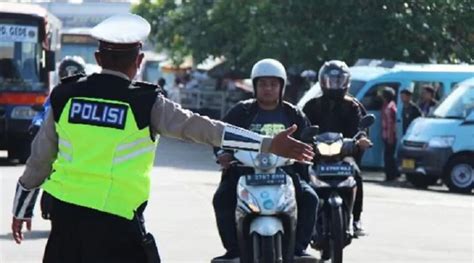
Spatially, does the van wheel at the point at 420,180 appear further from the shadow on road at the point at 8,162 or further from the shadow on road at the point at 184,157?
the shadow on road at the point at 8,162

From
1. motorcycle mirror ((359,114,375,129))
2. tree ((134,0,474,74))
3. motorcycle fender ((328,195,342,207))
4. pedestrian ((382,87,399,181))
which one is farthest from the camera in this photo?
tree ((134,0,474,74))

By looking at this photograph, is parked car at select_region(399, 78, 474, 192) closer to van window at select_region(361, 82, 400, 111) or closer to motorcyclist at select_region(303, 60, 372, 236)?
van window at select_region(361, 82, 400, 111)

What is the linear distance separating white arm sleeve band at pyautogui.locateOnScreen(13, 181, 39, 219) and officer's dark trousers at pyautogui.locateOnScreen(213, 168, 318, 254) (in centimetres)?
359

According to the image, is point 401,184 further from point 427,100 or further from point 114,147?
point 114,147

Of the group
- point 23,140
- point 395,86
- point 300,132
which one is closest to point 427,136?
point 395,86

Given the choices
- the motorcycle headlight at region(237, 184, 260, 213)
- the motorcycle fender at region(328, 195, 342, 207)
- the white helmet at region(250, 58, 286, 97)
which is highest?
the white helmet at region(250, 58, 286, 97)

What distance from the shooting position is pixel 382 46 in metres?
36.7

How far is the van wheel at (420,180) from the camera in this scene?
1017 inches

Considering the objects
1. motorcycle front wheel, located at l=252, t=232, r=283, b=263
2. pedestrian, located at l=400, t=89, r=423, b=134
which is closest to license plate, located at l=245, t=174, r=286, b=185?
motorcycle front wheel, located at l=252, t=232, r=283, b=263

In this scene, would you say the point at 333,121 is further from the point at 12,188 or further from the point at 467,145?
the point at 467,145

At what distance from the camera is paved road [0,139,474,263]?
46.7 feet

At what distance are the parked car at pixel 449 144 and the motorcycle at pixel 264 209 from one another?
14.7 metres

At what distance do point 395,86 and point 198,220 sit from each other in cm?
A: 1212

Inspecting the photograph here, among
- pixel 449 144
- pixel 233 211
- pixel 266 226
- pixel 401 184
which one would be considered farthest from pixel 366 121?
pixel 401 184
